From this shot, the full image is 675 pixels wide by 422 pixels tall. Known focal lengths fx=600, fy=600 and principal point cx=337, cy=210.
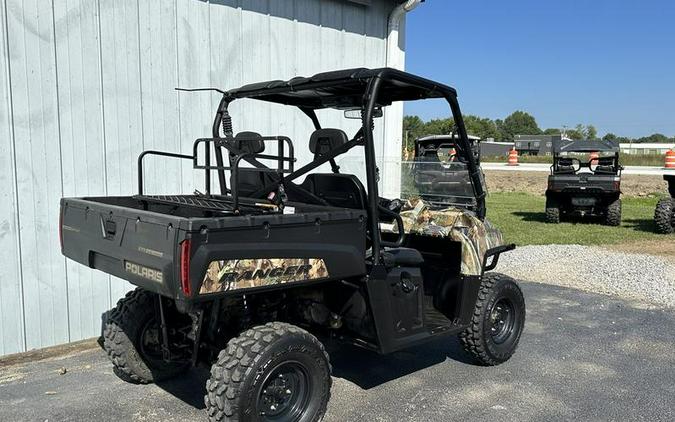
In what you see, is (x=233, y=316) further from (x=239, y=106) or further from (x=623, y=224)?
(x=623, y=224)

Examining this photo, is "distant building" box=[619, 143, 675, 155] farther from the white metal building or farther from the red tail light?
the red tail light

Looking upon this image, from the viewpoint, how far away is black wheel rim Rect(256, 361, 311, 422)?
3.30 m

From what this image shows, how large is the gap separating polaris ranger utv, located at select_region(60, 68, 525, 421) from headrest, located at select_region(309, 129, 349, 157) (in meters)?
0.01

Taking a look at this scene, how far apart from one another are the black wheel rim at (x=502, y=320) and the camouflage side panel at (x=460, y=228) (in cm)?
54

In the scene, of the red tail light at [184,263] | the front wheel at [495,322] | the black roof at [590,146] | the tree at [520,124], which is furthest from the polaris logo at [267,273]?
the tree at [520,124]

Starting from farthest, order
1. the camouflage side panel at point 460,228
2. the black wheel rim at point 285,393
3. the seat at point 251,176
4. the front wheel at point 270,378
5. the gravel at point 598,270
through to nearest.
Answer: the gravel at point 598,270
the camouflage side panel at point 460,228
the seat at point 251,176
the black wheel rim at point 285,393
the front wheel at point 270,378

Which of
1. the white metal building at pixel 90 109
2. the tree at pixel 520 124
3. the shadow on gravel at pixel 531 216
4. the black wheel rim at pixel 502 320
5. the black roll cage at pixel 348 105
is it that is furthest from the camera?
the tree at pixel 520 124

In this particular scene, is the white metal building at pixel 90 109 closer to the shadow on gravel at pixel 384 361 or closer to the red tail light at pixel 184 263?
the shadow on gravel at pixel 384 361

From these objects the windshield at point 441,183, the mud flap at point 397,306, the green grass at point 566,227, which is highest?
the windshield at point 441,183

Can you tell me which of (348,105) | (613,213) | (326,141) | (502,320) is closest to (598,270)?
(502,320)

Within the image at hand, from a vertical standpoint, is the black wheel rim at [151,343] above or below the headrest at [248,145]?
below

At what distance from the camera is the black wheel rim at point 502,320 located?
16.0 ft

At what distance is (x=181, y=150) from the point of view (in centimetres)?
601

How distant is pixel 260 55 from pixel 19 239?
306 cm
